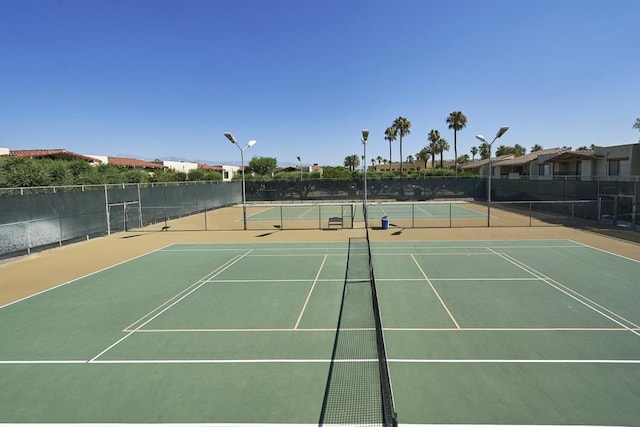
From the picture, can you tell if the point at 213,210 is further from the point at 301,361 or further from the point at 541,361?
the point at 541,361

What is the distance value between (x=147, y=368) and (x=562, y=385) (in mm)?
8434

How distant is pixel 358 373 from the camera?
788 centimetres

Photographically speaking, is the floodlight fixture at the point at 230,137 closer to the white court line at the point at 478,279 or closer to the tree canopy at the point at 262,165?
the white court line at the point at 478,279

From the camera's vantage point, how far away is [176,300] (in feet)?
42.4

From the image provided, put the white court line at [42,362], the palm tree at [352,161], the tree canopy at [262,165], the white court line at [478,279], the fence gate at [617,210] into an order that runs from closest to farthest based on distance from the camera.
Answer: the white court line at [42,362]
the white court line at [478,279]
the fence gate at [617,210]
the tree canopy at [262,165]
the palm tree at [352,161]

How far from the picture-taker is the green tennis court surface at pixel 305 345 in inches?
266

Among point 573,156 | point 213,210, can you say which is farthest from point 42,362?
point 573,156

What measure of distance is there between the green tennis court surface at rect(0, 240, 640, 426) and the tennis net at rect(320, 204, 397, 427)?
277 mm

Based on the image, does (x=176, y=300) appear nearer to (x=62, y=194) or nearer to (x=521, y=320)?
(x=521, y=320)

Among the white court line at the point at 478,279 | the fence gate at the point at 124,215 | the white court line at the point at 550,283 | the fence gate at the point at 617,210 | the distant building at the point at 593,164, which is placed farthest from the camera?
the distant building at the point at 593,164

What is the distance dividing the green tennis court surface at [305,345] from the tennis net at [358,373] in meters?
0.28

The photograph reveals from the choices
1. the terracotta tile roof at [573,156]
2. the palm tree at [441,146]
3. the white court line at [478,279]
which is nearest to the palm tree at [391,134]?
the palm tree at [441,146]

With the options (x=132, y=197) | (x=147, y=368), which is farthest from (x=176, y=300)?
(x=132, y=197)

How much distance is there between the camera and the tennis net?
6215 mm
